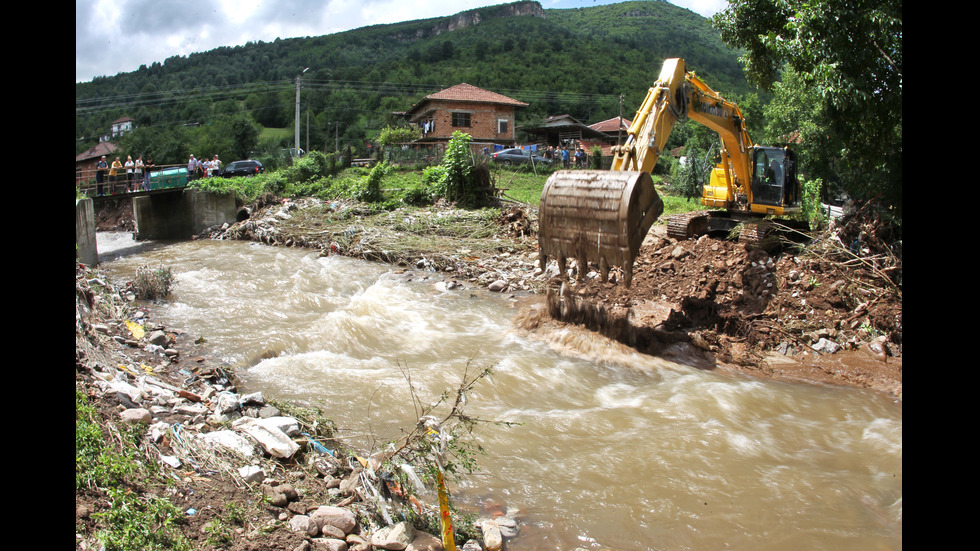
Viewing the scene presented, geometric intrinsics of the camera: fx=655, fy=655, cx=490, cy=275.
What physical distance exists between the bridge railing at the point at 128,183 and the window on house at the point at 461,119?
24.6 metres

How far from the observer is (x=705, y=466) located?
19.6ft

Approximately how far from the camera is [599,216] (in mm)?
8039

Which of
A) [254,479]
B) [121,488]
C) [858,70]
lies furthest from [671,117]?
[121,488]

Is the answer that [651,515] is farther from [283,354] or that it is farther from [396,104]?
[396,104]

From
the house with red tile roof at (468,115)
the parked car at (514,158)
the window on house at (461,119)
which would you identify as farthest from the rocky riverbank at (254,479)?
the window on house at (461,119)

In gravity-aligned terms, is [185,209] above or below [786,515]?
above

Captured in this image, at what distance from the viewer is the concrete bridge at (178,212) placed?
2384cm

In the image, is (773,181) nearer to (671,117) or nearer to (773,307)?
(773,307)

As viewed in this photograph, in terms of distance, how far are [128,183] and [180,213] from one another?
6.72 feet

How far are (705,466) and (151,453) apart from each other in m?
4.59

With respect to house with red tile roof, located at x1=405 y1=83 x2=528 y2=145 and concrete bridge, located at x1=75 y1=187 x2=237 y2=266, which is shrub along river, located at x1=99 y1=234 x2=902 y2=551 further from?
house with red tile roof, located at x1=405 y1=83 x2=528 y2=145

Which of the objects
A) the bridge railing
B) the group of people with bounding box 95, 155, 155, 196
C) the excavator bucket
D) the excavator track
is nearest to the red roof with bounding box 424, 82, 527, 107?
the bridge railing

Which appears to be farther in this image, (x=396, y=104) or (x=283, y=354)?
(x=396, y=104)

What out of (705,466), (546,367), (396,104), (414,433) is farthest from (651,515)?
(396,104)
